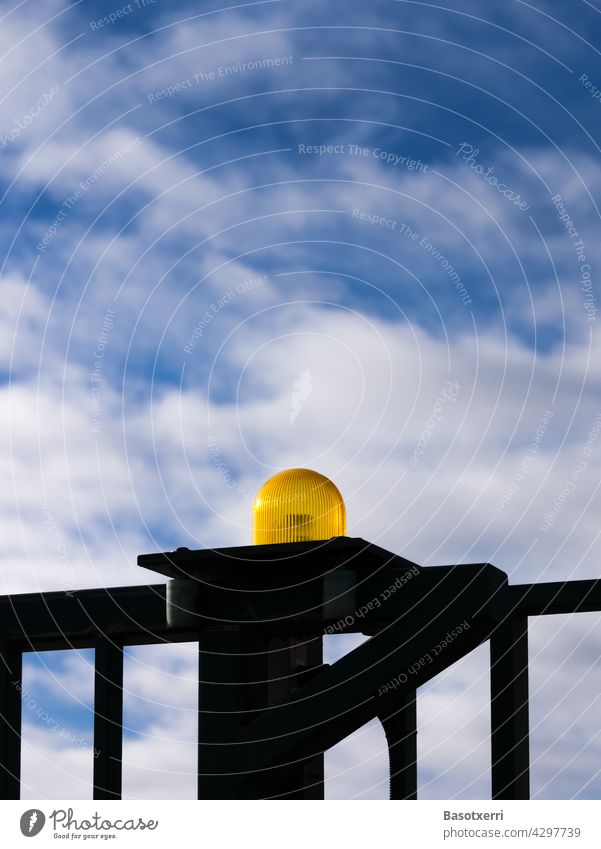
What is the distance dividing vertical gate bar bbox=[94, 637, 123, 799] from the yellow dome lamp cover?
3309mm

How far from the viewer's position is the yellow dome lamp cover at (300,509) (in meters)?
21.3

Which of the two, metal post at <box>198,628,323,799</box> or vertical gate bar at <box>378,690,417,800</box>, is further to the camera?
vertical gate bar at <box>378,690,417,800</box>

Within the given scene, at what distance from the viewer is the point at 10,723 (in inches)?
920

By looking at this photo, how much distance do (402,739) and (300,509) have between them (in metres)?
3.88

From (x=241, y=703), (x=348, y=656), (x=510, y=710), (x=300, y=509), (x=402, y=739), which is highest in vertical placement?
(x=300, y=509)

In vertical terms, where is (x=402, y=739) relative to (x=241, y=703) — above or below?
below

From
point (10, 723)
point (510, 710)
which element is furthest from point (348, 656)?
point (10, 723)

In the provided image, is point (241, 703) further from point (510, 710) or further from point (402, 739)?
point (510, 710)

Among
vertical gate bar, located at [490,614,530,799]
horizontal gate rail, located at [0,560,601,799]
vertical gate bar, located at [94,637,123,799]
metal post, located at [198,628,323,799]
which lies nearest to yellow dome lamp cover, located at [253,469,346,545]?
horizontal gate rail, located at [0,560,601,799]

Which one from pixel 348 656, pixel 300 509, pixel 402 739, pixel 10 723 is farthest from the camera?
pixel 10 723

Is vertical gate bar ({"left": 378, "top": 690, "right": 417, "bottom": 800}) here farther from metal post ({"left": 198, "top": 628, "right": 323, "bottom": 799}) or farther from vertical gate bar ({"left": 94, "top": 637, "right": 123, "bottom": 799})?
vertical gate bar ({"left": 94, "top": 637, "right": 123, "bottom": 799})

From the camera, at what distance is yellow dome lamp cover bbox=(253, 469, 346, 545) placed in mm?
21297

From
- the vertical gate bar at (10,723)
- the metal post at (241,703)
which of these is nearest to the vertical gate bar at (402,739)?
the metal post at (241,703)

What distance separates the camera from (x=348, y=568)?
21156 millimetres
